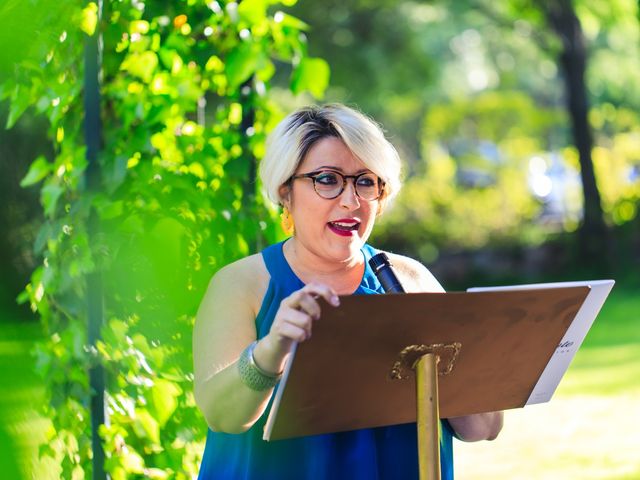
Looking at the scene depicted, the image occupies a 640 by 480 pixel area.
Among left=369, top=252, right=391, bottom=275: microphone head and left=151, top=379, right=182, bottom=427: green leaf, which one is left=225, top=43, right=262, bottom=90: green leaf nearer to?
left=151, top=379, right=182, bottom=427: green leaf

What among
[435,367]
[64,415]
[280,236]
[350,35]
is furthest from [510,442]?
[350,35]

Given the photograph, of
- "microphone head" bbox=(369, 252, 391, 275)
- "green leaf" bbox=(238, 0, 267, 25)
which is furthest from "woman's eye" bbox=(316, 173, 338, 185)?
"green leaf" bbox=(238, 0, 267, 25)

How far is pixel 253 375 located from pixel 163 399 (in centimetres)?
115

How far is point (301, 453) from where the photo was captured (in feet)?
7.31

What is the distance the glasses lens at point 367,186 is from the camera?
2248 millimetres

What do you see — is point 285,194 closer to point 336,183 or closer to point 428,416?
point 336,183

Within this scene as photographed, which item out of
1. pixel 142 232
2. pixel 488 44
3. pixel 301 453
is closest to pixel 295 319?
pixel 301 453

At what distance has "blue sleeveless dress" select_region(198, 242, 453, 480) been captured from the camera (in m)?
2.22

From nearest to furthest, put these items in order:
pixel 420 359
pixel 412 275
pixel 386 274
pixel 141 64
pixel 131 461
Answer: pixel 420 359, pixel 386 274, pixel 412 275, pixel 131 461, pixel 141 64

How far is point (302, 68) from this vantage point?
3447mm

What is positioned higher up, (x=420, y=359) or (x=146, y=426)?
(x=146, y=426)

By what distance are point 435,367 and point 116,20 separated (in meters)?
1.66

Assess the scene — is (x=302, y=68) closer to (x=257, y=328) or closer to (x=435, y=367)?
(x=257, y=328)

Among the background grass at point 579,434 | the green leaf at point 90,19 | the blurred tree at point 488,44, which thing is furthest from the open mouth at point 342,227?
the blurred tree at point 488,44
